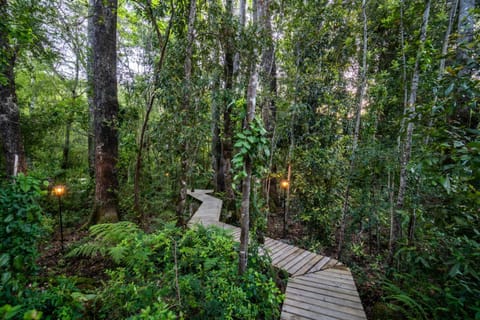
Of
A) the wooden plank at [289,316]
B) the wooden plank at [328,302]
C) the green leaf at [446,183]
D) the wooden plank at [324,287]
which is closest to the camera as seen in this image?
the green leaf at [446,183]

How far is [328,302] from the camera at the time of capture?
272 cm

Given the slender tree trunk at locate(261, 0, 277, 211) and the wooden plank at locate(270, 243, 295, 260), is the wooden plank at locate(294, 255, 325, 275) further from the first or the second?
the slender tree trunk at locate(261, 0, 277, 211)

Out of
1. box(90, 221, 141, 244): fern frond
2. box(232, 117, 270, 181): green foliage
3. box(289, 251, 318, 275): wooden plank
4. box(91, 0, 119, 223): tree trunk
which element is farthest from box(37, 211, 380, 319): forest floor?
box(232, 117, 270, 181): green foliage

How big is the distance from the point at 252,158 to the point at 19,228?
7.41ft

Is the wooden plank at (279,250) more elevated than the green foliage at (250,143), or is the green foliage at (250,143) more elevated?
the green foliage at (250,143)

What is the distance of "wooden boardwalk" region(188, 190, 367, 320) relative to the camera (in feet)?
8.34

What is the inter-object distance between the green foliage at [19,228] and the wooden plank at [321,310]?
3.05m

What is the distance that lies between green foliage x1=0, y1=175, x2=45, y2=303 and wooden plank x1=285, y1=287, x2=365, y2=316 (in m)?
3.16

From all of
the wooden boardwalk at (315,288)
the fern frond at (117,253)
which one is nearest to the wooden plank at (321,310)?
the wooden boardwalk at (315,288)

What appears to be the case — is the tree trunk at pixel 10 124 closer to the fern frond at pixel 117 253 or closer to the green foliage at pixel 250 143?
the fern frond at pixel 117 253

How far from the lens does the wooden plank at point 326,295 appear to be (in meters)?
2.70

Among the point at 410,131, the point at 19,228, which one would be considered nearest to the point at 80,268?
the point at 19,228

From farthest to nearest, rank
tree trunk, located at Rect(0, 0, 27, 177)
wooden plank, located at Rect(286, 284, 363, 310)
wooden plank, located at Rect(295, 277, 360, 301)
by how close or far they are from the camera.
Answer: tree trunk, located at Rect(0, 0, 27, 177)
wooden plank, located at Rect(295, 277, 360, 301)
wooden plank, located at Rect(286, 284, 363, 310)

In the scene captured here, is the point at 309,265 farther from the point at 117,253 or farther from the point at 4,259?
the point at 4,259
